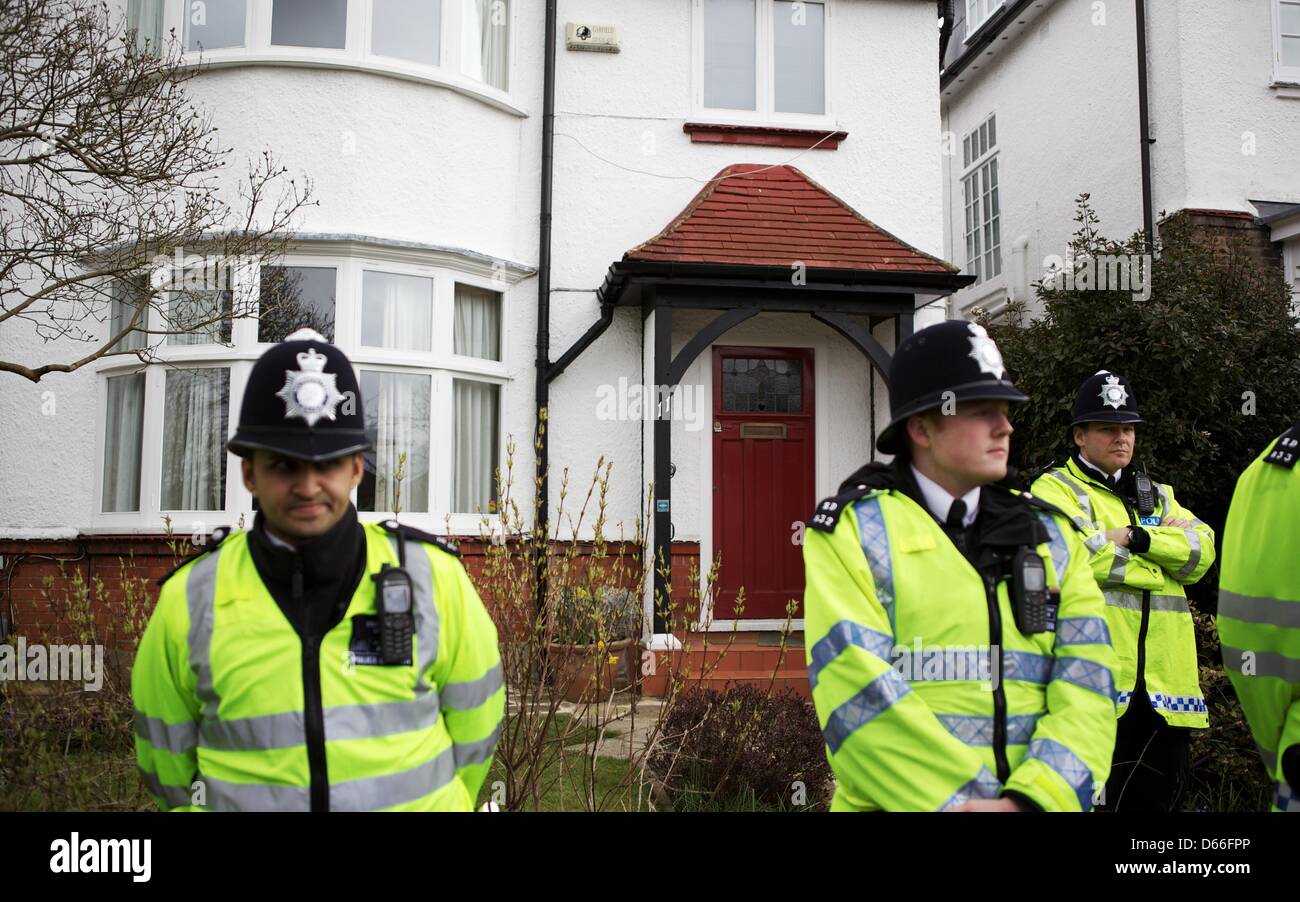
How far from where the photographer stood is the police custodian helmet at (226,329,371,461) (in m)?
2.15

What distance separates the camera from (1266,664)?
240 cm

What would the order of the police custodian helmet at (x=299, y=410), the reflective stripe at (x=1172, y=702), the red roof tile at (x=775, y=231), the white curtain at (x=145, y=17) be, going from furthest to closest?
the red roof tile at (x=775, y=231) < the white curtain at (x=145, y=17) < the reflective stripe at (x=1172, y=702) < the police custodian helmet at (x=299, y=410)

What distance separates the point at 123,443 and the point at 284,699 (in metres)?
7.32

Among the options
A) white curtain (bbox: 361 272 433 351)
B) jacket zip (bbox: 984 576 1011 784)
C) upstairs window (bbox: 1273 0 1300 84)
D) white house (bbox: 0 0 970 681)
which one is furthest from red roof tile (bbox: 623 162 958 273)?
jacket zip (bbox: 984 576 1011 784)

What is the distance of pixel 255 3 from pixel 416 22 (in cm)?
131

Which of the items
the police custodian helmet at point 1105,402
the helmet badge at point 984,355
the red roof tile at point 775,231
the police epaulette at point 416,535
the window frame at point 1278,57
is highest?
the window frame at point 1278,57

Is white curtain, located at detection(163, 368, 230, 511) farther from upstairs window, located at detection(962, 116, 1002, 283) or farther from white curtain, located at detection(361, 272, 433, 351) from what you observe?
upstairs window, located at detection(962, 116, 1002, 283)

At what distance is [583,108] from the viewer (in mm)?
9125

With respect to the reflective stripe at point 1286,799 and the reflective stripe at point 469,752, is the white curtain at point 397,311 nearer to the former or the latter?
the reflective stripe at point 469,752

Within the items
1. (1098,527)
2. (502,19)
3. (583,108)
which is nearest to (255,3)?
(502,19)

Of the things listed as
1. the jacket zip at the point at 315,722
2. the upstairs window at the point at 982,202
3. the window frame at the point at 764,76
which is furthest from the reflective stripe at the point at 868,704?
the upstairs window at the point at 982,202

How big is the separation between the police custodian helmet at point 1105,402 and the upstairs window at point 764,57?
593 cm

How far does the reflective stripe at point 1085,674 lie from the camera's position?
2.26 m

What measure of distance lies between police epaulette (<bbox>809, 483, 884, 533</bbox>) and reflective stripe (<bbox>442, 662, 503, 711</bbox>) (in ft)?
2.83
